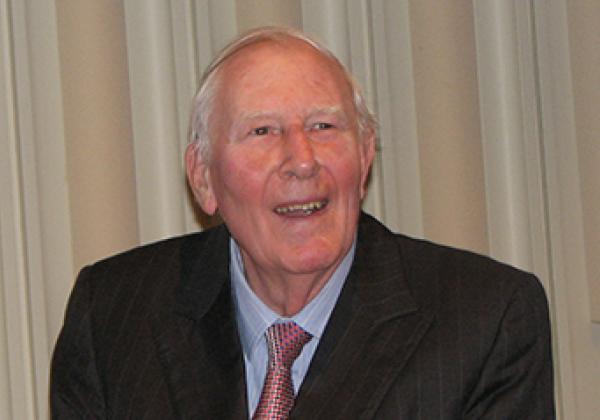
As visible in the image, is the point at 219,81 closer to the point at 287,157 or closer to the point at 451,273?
the point at 287,157

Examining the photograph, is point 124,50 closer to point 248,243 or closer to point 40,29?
point 40,29

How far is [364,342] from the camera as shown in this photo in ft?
5.83

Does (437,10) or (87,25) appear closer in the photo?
(87,25)

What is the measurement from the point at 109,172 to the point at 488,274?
775 mm

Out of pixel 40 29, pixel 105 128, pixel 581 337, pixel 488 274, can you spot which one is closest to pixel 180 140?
pixel 105 128

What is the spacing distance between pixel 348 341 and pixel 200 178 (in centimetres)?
38

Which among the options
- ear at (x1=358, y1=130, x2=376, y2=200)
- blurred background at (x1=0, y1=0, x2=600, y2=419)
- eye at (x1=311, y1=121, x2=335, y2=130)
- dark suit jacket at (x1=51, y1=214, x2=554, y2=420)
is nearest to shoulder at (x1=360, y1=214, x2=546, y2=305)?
dark suit jacket at (x1=51, y1=214, x2=554, y2=420)

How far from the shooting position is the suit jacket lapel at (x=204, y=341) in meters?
1.80

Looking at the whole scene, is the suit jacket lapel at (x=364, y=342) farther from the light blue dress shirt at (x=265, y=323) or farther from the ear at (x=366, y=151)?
the ear at (x=366, y=151)

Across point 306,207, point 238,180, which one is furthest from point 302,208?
point 238,180

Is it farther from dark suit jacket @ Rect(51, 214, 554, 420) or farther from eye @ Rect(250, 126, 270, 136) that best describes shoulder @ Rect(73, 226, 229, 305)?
eye @ Rect(250, 126, 270, 136)

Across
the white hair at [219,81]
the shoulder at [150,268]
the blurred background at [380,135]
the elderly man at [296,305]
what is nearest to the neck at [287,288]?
the elderly man at [296,305]

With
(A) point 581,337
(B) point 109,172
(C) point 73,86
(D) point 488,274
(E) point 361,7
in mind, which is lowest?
(A) point 581,337

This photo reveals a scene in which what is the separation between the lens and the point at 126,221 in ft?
7.23
